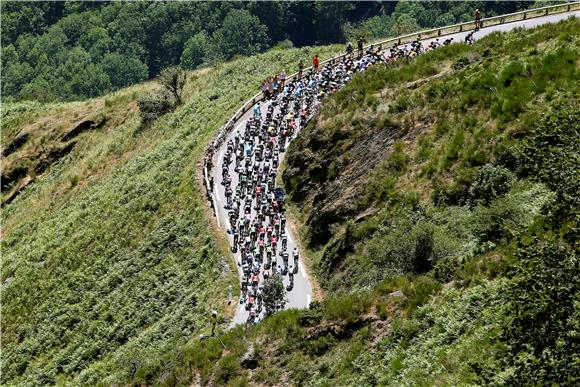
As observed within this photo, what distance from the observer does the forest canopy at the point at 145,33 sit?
538 feet

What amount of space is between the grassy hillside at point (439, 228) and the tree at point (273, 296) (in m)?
2.21

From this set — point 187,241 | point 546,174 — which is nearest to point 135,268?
point 187,241

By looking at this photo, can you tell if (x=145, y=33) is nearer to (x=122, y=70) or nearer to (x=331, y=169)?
(x=122, y=70)

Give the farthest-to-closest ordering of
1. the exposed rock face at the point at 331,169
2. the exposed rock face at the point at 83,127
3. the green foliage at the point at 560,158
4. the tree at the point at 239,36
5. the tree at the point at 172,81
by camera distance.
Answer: the tree at the point at 239,36 → the exposed rock face at the point at 83,127 → the tree at the point at 172,81 → the exposed rock face at the point at 331,169 → the green foliage at the point at 560,158

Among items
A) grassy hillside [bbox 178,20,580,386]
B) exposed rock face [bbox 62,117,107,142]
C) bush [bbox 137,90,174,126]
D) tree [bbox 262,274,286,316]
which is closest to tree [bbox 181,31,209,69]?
exposed rock face [bbox 62,117,107,142]

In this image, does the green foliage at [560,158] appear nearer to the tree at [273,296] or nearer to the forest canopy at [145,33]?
the tree at [273,296]

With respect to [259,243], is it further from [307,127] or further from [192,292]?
[307,127]

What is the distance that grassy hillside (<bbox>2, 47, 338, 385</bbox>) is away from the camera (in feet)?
130

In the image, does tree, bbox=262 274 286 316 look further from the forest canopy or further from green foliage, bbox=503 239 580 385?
the forest canopy

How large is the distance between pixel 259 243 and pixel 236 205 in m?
4.56

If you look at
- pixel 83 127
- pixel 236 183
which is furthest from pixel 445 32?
pixel 83 127

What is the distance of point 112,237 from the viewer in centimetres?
4966

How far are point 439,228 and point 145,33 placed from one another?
511 ft

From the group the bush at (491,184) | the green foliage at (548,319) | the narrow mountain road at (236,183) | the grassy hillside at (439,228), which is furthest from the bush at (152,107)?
the green foliage at (548,319)
